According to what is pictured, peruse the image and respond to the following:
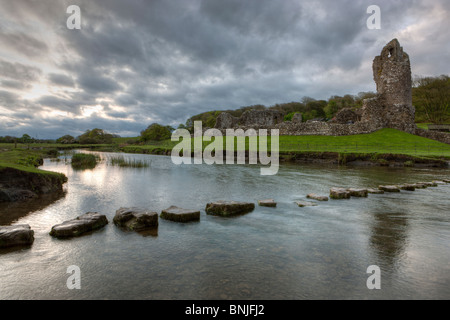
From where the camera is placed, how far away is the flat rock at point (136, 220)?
6.45 m

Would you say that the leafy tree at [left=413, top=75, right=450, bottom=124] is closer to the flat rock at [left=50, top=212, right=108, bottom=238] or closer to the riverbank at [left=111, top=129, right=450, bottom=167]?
the riverbank at [left=111, top=129, right=450, bottom=167]

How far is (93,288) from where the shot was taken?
147 inches

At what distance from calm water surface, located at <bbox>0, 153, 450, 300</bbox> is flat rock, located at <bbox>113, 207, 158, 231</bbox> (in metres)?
0.27

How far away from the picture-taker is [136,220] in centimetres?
651

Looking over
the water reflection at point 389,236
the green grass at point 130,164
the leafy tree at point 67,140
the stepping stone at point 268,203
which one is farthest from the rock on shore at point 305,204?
the leafy tree at point 67,140

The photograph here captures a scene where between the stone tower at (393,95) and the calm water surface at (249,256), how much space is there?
32049 mm

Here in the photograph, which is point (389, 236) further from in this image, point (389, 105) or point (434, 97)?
point (434, 97)

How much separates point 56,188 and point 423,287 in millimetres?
13453

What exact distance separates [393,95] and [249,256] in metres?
39.9

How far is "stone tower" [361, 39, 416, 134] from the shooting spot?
1346 inches

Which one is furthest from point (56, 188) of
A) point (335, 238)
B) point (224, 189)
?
point (335, 238)

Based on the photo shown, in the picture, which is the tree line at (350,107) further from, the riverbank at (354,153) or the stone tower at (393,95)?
the riverbank at (354,153)

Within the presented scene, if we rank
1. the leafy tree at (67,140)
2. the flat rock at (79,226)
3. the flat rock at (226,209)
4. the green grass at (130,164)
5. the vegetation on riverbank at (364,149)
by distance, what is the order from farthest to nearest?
the leafy tree at (67,140) < the vegetation on riverbank at (364,149) < the green grass at (130,164) < the flat rock at (226,209) < the flat rock at (79,226)
